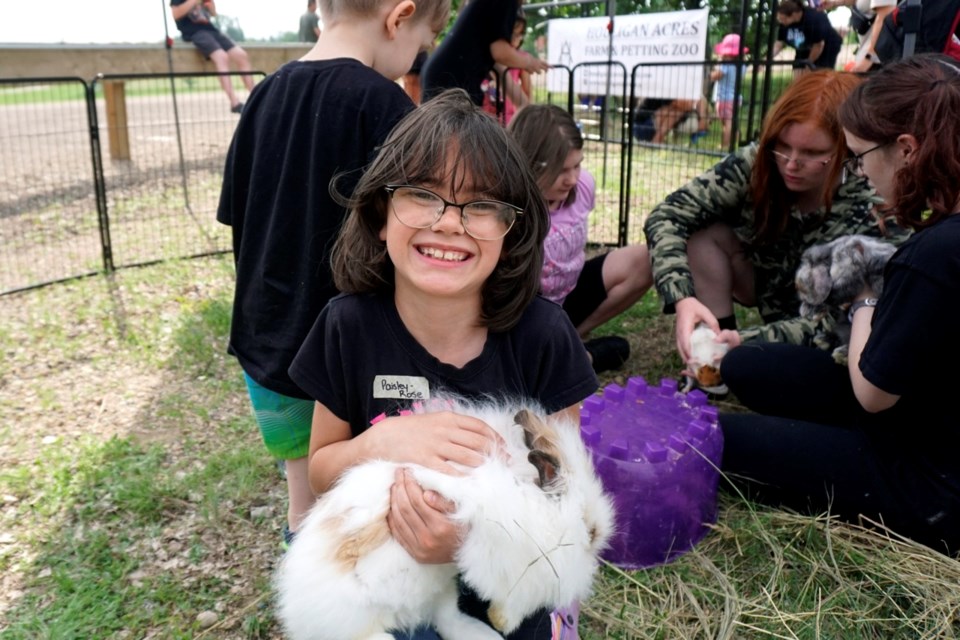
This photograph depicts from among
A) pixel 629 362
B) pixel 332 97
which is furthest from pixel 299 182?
pixel 629 362

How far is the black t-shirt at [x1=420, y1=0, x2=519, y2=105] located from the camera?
479 cm

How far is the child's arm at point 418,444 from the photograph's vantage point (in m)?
1.41

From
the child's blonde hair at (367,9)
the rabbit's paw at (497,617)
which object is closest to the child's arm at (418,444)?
the rabbit's paw at (497,617)

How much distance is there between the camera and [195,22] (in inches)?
298

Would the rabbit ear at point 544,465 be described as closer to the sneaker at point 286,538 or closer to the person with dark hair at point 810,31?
the sneaker at point 286,538

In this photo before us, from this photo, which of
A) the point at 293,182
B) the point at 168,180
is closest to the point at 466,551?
the point at 293,182

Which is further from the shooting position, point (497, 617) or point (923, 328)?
point (923, 328)

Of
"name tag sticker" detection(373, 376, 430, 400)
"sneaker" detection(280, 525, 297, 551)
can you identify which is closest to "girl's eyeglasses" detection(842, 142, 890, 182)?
"name tag sticker" detection(373, 376, 430, 400)

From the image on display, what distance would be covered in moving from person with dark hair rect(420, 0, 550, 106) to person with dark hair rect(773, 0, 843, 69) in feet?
12.8

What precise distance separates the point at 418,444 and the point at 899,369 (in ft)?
4.14

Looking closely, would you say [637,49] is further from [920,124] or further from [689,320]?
[920,124]

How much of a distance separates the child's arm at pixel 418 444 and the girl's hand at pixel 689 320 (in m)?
1.57

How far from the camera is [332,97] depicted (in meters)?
1.89

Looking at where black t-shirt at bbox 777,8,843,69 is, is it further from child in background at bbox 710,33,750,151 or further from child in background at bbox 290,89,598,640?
child in background at bbox 290,89,598,640
